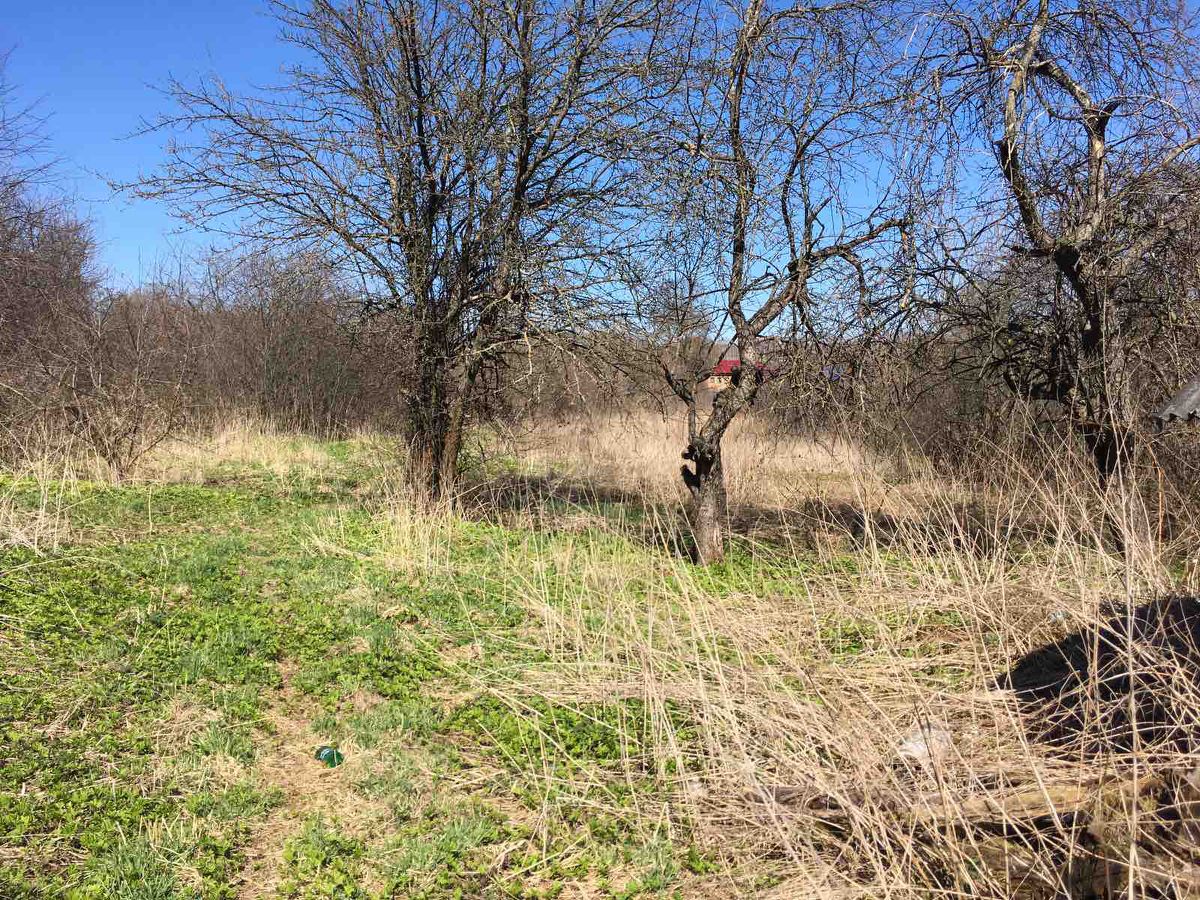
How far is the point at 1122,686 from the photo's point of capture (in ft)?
12.1

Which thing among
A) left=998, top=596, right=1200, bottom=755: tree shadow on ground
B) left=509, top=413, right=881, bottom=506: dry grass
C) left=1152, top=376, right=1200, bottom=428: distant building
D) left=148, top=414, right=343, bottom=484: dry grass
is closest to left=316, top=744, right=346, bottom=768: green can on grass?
left=998, top=596, right=1200, bottom=755: tree shadow on ground

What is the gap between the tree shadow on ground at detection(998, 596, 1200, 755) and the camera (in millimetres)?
3043

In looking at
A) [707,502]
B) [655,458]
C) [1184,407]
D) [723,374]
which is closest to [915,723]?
[1184,407]

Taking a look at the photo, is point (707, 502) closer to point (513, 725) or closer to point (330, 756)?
point (513, 725)

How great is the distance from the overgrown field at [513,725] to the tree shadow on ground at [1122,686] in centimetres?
10

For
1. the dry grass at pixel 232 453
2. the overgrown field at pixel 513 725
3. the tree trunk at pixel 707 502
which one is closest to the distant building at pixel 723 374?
the tree trunk at pixel 707 502

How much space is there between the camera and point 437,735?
4227mm

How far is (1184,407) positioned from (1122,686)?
1.24m

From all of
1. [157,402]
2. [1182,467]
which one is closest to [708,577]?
[1182,467]

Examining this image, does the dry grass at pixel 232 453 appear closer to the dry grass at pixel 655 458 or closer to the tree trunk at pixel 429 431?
the tree trunk at pixel 429 431

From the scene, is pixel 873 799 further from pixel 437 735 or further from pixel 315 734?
pixel 315 734

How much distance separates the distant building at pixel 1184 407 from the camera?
3529mm

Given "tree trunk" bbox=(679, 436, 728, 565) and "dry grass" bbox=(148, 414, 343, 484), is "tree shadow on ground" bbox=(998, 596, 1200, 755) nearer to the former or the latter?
"tree trunk" bbox=(679, 436, 728, 565)

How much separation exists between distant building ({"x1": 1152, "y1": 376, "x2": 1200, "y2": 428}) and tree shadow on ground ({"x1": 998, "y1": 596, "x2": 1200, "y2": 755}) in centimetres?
79
